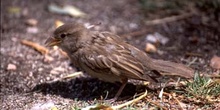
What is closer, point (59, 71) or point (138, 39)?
point (59, 71)

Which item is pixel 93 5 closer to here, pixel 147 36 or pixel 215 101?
pixel 147 36

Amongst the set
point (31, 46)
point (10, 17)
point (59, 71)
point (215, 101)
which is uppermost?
point (10, 17)

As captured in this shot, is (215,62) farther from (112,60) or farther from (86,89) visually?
(86,89)

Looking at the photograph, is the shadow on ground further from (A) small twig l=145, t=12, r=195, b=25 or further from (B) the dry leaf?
(A) small twig l=145, t=12, r=195, b=25

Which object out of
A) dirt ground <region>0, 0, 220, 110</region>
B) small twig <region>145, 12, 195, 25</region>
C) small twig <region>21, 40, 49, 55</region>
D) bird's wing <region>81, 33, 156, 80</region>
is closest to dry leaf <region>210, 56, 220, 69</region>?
dirt ground <region>0, 0, 220, 110</region>

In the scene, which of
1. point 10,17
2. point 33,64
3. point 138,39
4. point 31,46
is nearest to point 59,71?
point 33,64

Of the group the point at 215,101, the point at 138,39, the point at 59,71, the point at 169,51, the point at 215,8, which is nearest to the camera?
the point at 215,101
